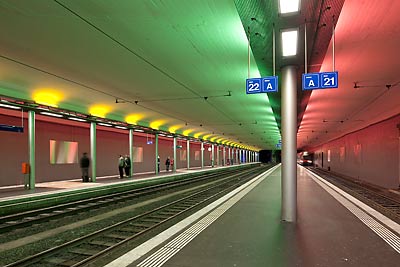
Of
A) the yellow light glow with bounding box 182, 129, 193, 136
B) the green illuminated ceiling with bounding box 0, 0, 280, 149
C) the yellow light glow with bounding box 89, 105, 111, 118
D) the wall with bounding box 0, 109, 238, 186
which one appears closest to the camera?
the green illuminated ceiling with bounding box 0, 0, 280, 149

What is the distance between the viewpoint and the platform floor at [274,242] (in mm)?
3857

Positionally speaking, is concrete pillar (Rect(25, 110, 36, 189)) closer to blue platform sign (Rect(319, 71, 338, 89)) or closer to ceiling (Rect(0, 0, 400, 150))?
ceiling (Rect(0, 0, 400, 150))

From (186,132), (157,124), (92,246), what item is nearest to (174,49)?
(92,246)

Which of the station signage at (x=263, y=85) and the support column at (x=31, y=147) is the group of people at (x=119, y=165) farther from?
the station signage at (x=263, y=85)

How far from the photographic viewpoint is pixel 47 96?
11.4 meters

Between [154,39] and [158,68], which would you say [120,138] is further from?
[154,39]

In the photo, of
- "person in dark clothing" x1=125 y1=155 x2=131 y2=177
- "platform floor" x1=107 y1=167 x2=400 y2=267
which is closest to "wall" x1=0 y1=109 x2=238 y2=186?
"person in dark clothing" x1=125 y1=155 x2=131 y2=177

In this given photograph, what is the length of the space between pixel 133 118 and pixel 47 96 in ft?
23.9

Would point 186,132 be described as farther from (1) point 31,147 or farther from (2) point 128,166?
(1) point 31,147

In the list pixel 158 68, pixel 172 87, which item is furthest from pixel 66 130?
pixel 158 68

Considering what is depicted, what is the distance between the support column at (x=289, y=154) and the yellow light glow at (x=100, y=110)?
1067cm

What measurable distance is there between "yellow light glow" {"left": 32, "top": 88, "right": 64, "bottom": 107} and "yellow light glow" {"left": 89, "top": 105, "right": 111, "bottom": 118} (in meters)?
2.06

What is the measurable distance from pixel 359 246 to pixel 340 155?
28.5 meters

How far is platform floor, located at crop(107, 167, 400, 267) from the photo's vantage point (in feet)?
12.7
